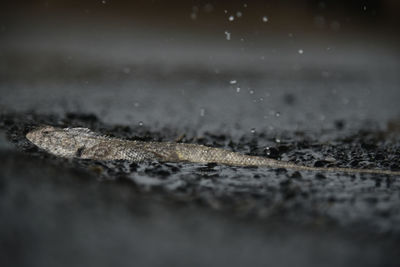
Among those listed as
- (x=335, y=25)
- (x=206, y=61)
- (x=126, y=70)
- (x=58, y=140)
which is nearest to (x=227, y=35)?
(x=206, y=61)

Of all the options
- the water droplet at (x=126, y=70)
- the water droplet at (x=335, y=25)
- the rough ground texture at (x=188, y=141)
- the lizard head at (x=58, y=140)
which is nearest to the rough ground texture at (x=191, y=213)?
the rough ground texture at (x=188, y=141)

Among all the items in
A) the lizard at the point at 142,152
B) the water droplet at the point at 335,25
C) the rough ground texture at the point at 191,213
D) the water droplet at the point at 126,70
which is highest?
the water droplet at the point at 335,25

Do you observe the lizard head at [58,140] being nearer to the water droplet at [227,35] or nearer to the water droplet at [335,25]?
the water droplet at [227,35]

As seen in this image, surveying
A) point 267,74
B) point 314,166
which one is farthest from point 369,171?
point 267,74

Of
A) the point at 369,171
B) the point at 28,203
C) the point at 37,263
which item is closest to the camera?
the point at 37,263

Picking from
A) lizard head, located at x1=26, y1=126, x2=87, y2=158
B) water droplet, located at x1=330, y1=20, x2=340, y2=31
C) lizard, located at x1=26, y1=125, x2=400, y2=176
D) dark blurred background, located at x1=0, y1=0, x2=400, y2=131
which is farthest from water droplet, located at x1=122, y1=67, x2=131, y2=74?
water droplet, located at x1=330, y1=20, x2=340, y2=31

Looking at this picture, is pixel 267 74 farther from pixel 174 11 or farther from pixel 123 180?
pixel 123 180

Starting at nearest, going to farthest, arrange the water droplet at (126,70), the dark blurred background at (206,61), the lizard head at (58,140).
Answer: the lizard head at (58,140), the dark blurred background at (206,61), the water droplet at (126,70)

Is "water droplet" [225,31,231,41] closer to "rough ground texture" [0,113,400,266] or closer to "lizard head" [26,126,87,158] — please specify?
"lizard head" [26,126,87,158]
